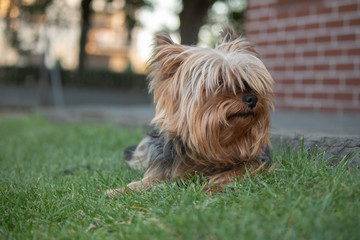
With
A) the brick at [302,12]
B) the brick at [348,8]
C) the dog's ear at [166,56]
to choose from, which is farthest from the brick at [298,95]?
the dog's ear at [166,56]

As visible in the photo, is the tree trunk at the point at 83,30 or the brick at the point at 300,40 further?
the tree trunk at the point at 83,30

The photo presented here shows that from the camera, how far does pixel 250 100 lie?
2.67 metres

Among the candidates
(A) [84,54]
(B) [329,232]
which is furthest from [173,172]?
(A) [84,54]

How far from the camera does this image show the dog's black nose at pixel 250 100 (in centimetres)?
267

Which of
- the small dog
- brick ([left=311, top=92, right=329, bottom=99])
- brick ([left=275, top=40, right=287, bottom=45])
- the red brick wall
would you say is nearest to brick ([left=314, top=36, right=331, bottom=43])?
the red brick wall

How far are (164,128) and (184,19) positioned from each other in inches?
464

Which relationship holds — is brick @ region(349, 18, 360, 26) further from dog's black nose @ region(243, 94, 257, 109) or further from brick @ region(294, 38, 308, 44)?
dog's black nose @ region(243, 94, 257, 109)

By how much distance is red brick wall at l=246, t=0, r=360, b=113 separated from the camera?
6.14 m

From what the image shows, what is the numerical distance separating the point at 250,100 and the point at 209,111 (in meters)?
0.30

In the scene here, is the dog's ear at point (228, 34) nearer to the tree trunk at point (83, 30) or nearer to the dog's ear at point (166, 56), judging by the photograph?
the dog's ear at point (166, 56)

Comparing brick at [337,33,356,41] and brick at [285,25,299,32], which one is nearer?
brick at [337,33,356,41]

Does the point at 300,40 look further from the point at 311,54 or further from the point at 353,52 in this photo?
the point at 353,52

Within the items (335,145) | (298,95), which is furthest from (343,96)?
(335,145)

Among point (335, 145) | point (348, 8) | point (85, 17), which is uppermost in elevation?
point (85, 17)
